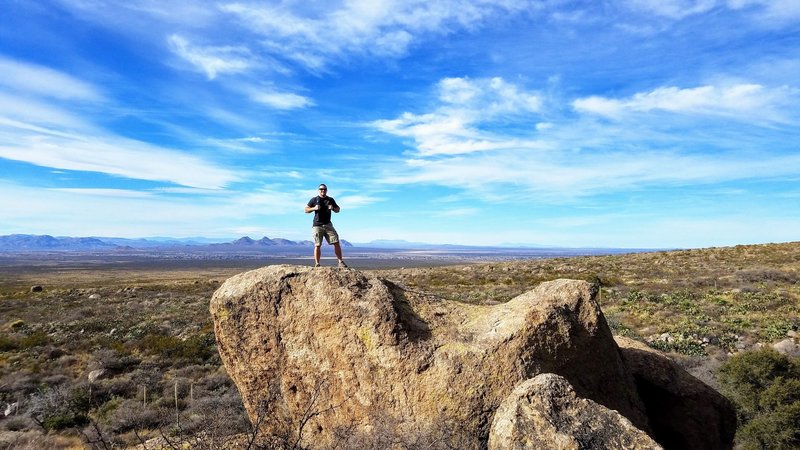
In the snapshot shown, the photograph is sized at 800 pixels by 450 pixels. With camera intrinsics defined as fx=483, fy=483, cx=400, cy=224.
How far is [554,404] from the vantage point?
5152 millimetres

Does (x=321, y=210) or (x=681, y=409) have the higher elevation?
(x=321, y=210)

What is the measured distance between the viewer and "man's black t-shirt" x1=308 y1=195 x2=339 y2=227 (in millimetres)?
Answer: 10664

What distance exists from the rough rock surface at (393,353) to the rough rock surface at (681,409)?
4.23ft

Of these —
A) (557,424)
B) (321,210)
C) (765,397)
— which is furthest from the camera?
(765,397)

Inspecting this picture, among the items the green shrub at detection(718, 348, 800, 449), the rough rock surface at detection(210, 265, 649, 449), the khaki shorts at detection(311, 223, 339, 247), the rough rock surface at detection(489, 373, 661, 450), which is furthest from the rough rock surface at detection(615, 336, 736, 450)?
the khaki shorts at detection(311, 223, 339, 247)

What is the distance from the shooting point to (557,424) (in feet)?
16.2

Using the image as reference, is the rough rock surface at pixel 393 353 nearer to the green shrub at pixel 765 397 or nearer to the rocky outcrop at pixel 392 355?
the rocky outcrop at pixel 392 355

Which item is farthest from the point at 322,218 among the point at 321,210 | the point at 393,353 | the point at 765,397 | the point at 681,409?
the point at 765,397

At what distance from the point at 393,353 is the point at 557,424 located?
2.53 m

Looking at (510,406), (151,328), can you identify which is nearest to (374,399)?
(510,406)

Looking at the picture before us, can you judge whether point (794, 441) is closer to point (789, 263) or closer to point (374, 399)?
point (374, 399)

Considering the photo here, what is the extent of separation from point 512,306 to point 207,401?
40.6ft

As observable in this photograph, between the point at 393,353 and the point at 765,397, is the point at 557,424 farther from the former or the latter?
the point at 765,397

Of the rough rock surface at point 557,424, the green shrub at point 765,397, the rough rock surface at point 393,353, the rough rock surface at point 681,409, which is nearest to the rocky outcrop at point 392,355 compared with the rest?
the rough rock surface at point 393,353
